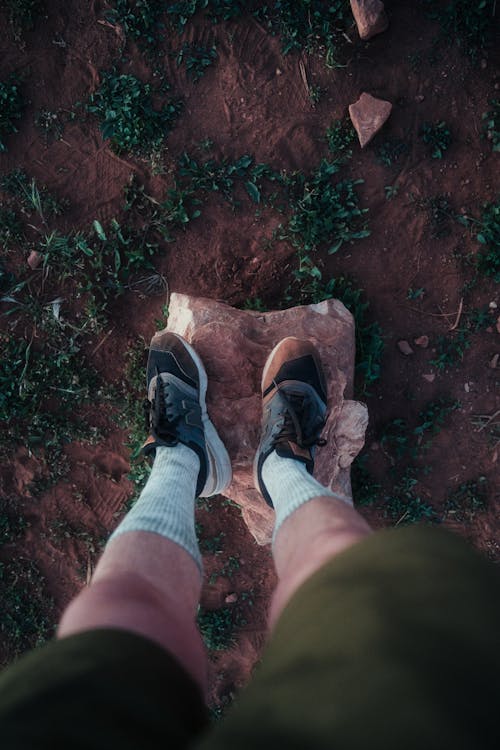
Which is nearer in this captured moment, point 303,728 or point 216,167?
point 303,728

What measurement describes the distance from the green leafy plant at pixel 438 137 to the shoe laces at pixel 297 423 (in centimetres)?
187

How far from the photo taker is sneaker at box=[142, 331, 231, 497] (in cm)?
274

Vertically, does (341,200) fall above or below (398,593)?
below

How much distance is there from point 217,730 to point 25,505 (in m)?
3.15

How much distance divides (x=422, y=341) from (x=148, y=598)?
2512 mm

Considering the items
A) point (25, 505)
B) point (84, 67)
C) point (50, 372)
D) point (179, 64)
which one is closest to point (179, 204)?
point (179, 64)

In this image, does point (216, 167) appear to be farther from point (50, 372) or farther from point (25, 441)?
point (25, 441)

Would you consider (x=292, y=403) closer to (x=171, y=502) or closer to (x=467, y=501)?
(x=171, y=502)

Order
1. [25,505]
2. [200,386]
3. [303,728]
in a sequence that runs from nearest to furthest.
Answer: [303,728]
[200,386]
[25,505]

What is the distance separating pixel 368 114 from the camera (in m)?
3.13

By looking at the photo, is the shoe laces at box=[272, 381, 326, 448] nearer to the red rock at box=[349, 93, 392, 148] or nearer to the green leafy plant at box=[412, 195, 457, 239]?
the green leafy plant at box=[412, 195, 457, 239]

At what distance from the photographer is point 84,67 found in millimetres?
3309

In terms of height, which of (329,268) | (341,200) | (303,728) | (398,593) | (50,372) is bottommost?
(50,372)

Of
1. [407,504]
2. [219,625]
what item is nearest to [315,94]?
[407,504]
